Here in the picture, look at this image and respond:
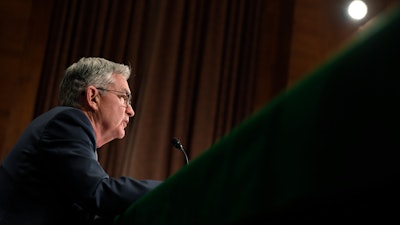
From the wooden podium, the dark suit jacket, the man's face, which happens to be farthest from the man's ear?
the wooden podium

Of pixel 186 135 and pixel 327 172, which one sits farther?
pixel 186 135

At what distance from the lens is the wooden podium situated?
659 millimetres

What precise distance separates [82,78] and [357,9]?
303 cm

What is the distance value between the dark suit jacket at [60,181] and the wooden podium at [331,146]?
0.85m

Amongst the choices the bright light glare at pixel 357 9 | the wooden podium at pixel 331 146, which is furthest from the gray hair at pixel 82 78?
the bright light glare at pixel 357 9

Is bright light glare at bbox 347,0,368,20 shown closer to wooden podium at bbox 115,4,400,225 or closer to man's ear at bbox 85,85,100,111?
man's ear at bbox 85,85,100,111

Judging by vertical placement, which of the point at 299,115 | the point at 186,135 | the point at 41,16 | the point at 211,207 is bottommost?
the point at 211,207

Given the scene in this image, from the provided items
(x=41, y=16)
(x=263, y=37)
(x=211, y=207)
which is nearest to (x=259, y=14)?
(x=263, y=37)

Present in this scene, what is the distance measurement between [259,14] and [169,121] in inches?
48.4

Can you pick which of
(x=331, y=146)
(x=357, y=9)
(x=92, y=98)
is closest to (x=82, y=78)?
(x=92, y=98)

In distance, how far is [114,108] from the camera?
251cm

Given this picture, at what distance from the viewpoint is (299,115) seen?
767 millimetres

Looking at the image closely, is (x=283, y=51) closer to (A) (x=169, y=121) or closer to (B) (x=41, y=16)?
(A) (x=169, y=121)

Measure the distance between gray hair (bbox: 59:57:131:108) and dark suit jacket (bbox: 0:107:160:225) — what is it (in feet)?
1.20
